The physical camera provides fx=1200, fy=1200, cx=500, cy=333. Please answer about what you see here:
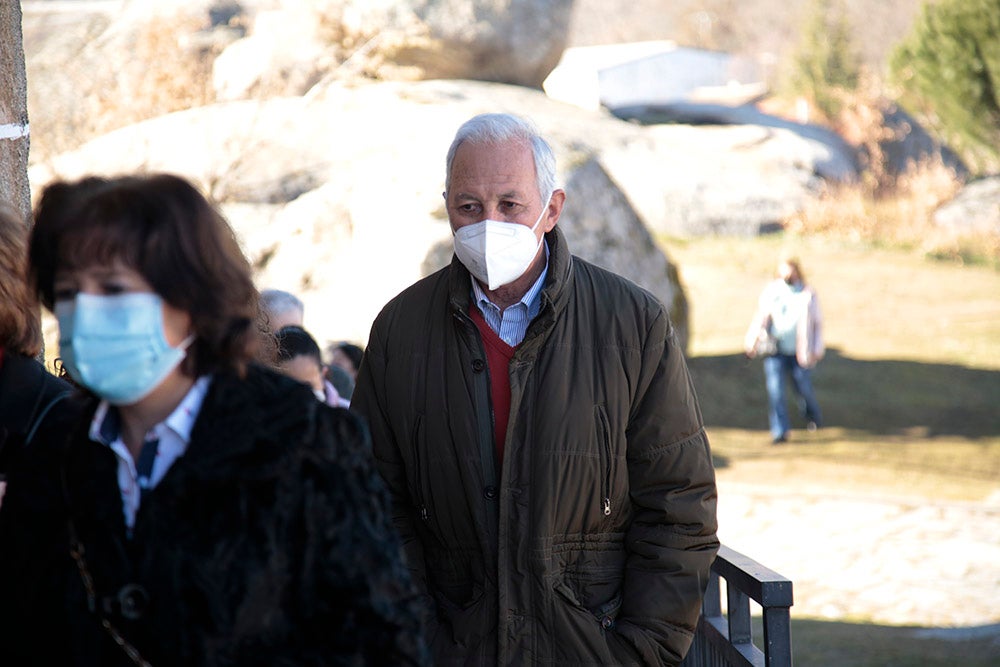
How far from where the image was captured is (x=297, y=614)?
1.80 metres

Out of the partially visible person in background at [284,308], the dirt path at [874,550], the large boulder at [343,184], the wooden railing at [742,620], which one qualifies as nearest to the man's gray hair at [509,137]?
the wooden railing at [742,620]

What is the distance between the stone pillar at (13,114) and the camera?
400 centimetres

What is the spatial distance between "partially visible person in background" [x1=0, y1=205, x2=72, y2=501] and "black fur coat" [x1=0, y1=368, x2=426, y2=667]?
0.59m

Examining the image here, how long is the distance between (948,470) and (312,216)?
6.71 meters

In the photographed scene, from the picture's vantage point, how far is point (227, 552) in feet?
5.76

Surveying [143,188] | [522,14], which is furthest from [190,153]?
[143,188]

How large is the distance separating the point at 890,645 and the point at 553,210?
14.9 ft

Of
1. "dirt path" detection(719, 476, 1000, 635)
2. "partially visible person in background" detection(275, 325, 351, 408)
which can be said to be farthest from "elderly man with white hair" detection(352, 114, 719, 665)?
"dirt path" detection(719, 476, 1000, 635)

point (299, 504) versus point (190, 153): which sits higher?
point (190, 153)

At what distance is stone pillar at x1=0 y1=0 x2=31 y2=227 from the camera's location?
4.00m

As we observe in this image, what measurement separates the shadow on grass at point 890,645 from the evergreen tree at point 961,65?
15.7m

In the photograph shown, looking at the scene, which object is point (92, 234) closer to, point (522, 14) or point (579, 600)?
point (579, 600)

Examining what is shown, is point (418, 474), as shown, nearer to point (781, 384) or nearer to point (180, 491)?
point (180, 491)

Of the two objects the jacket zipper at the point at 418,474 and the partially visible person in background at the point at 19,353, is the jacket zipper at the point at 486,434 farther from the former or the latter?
the partially visible person in background at the point at 19,353
